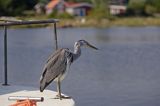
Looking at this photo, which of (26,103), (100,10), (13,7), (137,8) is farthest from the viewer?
(137,8)

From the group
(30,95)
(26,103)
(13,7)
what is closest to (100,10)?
(13,7)

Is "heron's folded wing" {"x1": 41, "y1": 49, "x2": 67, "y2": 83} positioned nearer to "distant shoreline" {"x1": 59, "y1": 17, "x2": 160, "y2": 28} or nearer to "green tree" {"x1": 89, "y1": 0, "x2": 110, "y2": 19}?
"distant shoreline" {"x1": 59, "y1": 17, "x2": 160, "y2": 28}

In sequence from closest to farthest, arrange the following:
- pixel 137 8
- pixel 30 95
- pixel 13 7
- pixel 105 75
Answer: pixel 30 95, pixel 105 75, pixel 13 7, pixel 137 8

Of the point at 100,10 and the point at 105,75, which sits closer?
the point at 105,75

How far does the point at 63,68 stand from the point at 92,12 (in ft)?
190

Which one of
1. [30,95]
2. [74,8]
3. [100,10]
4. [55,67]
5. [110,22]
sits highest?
[55,67]

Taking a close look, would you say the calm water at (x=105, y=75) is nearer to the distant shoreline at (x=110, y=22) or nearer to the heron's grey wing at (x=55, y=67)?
the heron's grey wing at (x=55, y=67)

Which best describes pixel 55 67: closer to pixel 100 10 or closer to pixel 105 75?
pixel 105 75

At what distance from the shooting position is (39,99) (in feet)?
27.1

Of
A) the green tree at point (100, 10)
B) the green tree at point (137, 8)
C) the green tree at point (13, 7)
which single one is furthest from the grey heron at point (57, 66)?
the green tree at point (137, 8)

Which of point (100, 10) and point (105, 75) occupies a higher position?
point (105, 75)

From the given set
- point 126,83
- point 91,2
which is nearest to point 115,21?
point 91,2

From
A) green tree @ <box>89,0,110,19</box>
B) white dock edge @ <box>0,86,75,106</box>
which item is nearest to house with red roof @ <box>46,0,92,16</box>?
green tree @ <box>89,0,110,19</box>

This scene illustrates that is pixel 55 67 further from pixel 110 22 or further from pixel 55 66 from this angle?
pixel 110 22
